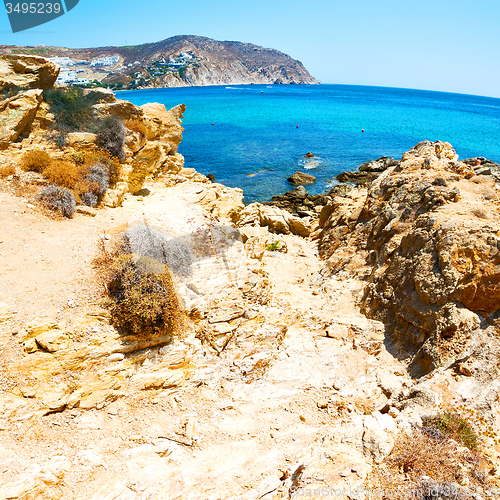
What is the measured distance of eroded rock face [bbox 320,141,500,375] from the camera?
733cm

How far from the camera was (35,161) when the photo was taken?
437 inches

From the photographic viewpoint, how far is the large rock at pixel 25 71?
1310 centimetres

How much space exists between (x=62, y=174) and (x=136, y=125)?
549 centimetres

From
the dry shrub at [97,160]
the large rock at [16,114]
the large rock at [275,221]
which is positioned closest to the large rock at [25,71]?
the large rock at [16,114]

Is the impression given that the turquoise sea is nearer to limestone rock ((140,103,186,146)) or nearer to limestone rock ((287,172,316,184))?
limestone rock ((287,172,316,184))

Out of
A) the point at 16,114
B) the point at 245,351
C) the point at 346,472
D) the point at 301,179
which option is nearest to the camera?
the point at 346,472

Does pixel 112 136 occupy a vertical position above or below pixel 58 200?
above

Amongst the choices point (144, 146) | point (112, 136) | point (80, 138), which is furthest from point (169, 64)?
point (80, 138)

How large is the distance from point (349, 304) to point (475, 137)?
188ft

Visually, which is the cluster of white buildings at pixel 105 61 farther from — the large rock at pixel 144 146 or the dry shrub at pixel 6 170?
the dry shrub at pixel 6 170

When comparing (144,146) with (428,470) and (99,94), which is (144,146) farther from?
(428,470)

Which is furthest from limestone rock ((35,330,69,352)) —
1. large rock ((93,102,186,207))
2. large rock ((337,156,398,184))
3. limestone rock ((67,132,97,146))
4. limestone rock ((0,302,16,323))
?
large rock ((337,156,398,184))

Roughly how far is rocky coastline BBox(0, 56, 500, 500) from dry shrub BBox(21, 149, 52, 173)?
0.09 metres

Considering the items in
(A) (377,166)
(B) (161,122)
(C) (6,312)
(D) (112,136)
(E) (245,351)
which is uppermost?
(B) (161,122)
